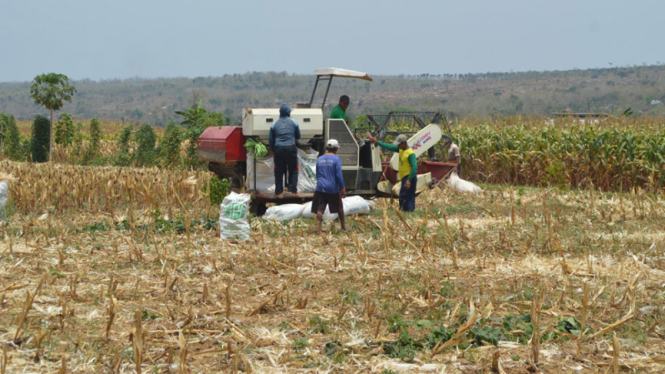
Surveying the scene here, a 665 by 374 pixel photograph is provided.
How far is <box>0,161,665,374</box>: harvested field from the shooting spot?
5.85 meters

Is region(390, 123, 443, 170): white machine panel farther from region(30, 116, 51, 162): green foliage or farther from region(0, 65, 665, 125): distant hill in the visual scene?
region(0, 65, 665, 125): distant hill

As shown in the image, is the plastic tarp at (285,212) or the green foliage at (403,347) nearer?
the green foliage at (403,347)

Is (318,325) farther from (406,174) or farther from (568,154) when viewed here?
(568,154)

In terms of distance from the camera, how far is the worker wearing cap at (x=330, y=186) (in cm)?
1173

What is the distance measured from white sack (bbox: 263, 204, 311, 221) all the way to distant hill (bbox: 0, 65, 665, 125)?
3040 inches

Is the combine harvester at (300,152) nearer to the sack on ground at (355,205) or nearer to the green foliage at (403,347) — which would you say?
the sack on ground at (355,205)

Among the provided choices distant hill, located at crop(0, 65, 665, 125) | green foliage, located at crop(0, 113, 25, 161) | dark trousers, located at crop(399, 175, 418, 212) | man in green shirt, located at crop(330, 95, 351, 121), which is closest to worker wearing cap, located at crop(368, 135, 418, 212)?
dark trousers, located at crop(399, 175, 418, 212)

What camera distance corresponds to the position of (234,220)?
1095cm

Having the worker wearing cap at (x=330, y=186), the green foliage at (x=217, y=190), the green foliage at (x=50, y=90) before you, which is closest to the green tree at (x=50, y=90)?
the green foliage at (x=50, y=90)

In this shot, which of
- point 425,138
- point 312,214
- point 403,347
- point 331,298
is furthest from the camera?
point 425,138

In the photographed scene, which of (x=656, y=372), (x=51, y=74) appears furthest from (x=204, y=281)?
(x=51, y=74)

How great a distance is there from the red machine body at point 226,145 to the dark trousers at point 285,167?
836 mm

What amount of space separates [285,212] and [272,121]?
5.44 ft

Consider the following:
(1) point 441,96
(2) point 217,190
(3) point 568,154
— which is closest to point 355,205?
(2) point 217,190
